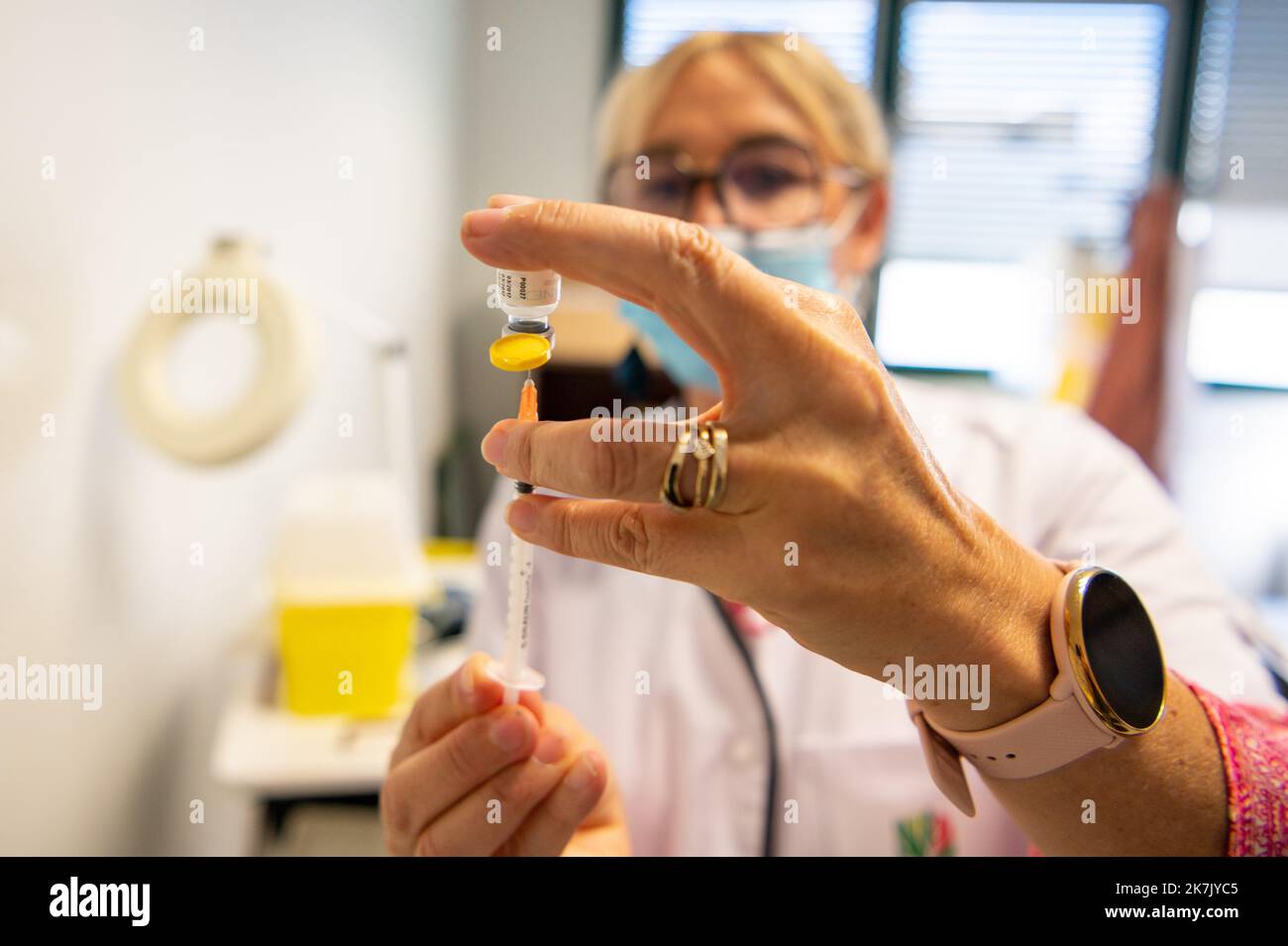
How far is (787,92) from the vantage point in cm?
92

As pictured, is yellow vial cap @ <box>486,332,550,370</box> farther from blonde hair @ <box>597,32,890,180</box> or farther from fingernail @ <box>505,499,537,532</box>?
blonde hair @ <box>597,32,890,180</box>

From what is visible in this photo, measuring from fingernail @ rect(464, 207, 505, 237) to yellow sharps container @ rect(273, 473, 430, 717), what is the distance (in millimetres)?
613

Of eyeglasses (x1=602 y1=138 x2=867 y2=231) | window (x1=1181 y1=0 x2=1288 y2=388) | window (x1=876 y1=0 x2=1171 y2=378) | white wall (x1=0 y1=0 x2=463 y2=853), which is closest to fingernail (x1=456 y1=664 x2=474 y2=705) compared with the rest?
white wall (x1=0 y1=0 x2=463 y2=853)

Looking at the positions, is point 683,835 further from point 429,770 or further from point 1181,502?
point 1181,502

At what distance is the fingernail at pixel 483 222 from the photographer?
0.34 m

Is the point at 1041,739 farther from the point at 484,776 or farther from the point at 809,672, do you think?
the point at 809,672

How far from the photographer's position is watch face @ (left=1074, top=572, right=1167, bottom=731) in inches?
15.7

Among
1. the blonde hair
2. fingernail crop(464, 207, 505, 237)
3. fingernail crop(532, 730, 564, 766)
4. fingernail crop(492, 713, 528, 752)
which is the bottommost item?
fingernail crop(532, 730, 564, 766)

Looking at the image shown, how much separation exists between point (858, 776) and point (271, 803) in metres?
0.60

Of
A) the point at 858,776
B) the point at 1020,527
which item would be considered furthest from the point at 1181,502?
the point at 858,776

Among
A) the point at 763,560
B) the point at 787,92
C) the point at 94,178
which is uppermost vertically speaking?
the point at 787,92

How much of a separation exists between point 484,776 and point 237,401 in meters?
0.46

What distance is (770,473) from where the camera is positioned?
327mm

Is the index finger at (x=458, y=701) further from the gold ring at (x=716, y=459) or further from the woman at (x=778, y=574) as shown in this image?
the gold ring at (x=716, y=459)
